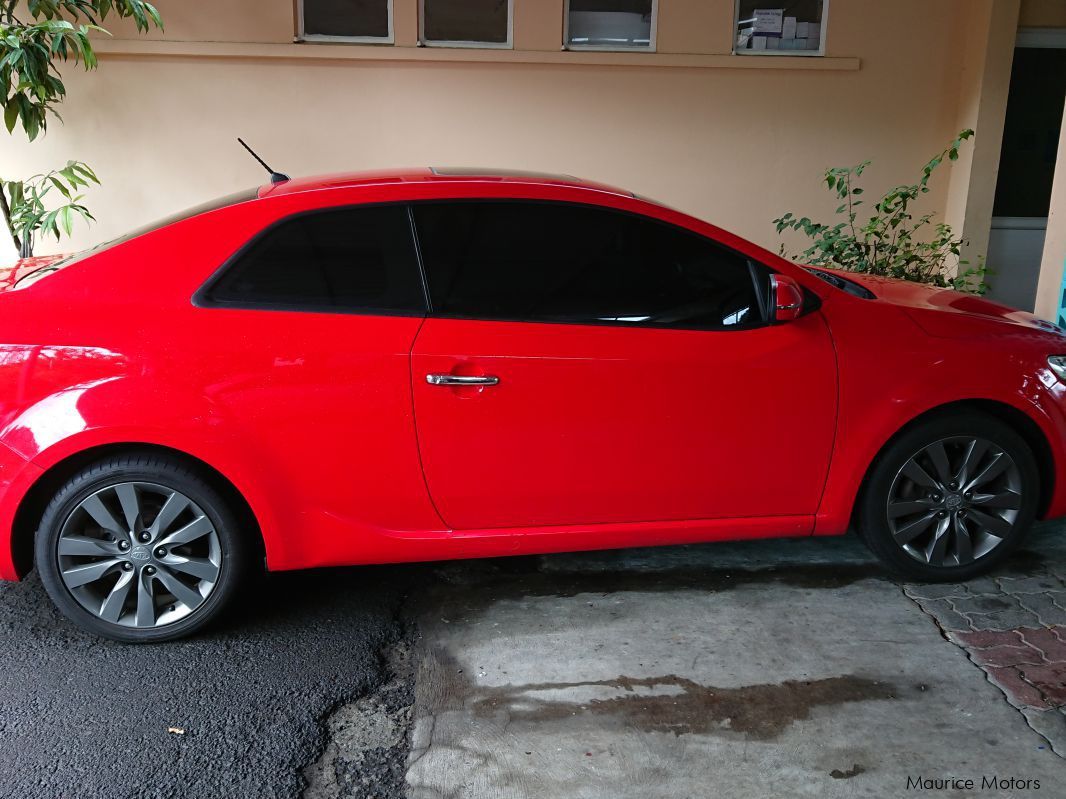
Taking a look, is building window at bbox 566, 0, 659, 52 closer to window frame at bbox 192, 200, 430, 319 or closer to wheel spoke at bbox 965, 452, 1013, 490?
window frame at bbox 192, 200, 430, 319

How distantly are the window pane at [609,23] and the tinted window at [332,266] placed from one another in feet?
15.0

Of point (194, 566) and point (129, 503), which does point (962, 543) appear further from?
point (129, 503)

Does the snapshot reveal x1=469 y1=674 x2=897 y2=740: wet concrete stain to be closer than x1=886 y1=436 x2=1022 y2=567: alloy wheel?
Yes

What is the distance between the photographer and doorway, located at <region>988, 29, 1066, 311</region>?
23.5 feet

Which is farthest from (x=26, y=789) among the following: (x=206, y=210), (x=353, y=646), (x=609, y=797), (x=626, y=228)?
(x=626, y=228)

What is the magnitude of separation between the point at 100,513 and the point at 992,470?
316cm

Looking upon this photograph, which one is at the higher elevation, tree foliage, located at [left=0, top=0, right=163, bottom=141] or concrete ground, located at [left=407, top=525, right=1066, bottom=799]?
tree foliage, located at [left=0, top=0, right=163, bottom=141]

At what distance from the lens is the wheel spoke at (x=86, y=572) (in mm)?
2988

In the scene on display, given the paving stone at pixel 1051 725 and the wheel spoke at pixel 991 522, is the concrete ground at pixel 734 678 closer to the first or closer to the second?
the paving stone at pixel 1051 725

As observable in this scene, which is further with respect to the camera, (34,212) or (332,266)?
(34,212)

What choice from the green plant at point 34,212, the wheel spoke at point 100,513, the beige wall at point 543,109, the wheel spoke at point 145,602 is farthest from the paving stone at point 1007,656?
the green plant at point 34,212

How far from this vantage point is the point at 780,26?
23.2 ft

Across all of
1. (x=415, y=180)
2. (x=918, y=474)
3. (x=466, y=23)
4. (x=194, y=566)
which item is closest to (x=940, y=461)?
(x=918, y=474)

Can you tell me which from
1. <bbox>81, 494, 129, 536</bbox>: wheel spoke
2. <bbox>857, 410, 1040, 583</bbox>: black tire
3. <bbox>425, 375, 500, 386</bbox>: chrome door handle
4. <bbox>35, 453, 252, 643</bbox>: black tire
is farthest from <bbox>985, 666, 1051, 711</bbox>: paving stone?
<bbox>81, 494, 129, 536</bbox>: wheel spoke
